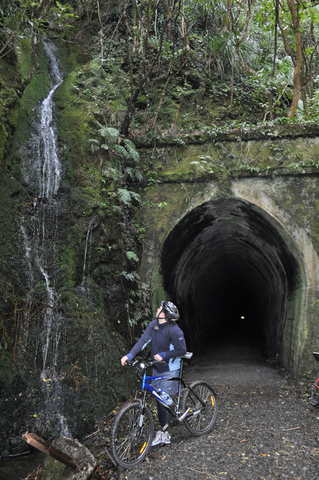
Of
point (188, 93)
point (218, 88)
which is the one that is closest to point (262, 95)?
point (218, 88)

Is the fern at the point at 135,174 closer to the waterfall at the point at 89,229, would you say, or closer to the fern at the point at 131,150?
the fern at the point at 131,150

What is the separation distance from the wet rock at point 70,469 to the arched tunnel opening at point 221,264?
4.42 m

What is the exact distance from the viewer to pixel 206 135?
8172 millimetres

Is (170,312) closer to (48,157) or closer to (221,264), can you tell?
(48,157)

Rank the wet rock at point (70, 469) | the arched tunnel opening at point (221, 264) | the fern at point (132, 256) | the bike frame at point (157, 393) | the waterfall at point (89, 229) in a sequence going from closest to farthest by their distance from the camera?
1. the wet rock at point (70, 469)
2. the bike frame at point (157, 393)
3. the waterfall at point (89, 229)
4. the fern at point (132, 256)
5. the arched tunnel opening at point (221, 264)

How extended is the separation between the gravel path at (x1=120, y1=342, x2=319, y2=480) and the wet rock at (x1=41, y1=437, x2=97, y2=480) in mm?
545

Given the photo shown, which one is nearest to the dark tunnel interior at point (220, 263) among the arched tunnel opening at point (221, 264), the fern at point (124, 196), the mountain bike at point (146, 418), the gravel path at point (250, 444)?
the arched tunnel opening at point (221, 264)

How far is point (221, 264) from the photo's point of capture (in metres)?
15.8

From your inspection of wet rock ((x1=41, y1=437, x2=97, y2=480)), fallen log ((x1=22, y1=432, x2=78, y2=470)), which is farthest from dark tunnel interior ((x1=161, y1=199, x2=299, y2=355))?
fallen log ((x1=22, y1=432, x2=78, y2=470))

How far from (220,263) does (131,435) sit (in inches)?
466

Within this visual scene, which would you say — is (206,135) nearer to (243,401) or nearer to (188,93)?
(188,93)

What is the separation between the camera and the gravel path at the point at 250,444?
395 centimetres

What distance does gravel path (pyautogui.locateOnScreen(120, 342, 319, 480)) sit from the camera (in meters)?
3.95

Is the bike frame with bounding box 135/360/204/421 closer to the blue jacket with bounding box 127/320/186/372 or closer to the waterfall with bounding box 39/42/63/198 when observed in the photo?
the blue jacket with bounding box 127/320/186/372
